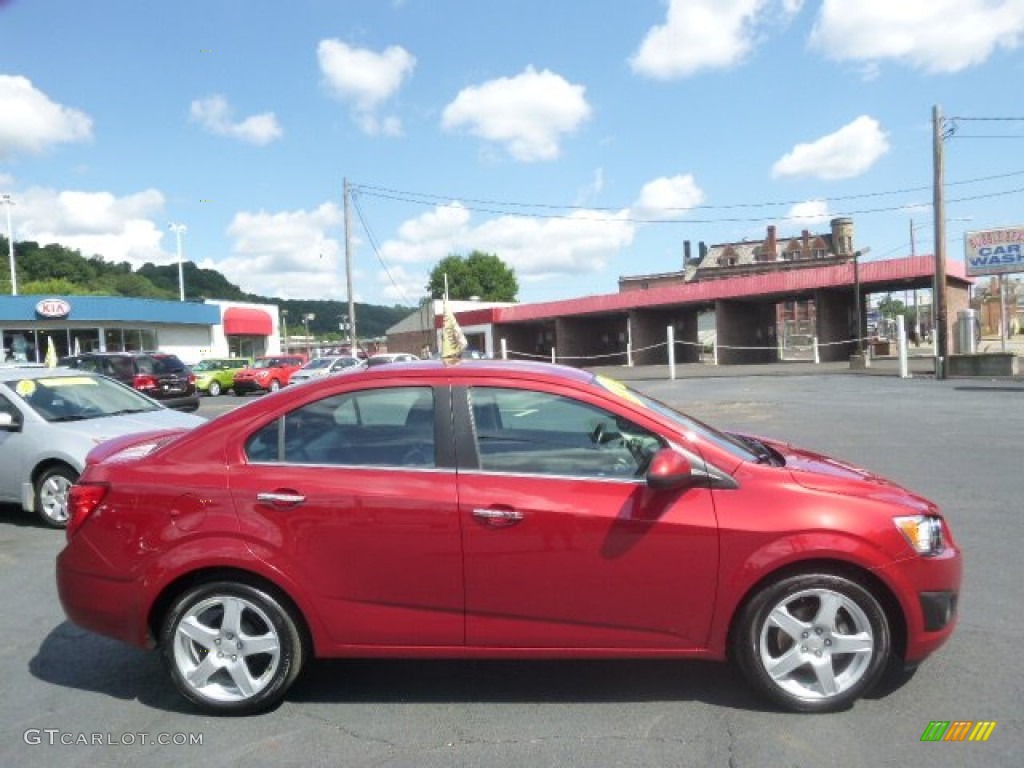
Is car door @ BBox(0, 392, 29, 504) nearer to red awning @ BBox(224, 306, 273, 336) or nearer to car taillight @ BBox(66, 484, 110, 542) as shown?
car taillight @ BBox(66, 484, 110, 542)

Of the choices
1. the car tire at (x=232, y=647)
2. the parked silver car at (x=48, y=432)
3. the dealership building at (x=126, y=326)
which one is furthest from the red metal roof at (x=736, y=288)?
the car tire at (x=232, y=647)

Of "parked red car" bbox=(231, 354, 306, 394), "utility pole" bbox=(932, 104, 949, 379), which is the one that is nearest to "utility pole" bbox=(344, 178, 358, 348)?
"parked red car" bbox=(231, 354, 306, 394)

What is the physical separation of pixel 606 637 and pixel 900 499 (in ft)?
4.74

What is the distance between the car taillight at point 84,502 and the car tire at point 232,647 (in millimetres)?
599

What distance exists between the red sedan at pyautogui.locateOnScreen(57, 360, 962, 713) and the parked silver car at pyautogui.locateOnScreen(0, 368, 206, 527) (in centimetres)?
416

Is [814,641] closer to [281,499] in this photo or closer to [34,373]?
[281,499]

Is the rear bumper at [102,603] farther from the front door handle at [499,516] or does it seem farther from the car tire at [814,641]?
the car tire at [814,641]

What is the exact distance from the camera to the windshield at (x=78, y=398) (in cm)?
805

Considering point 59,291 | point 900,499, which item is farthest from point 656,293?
point 59,291

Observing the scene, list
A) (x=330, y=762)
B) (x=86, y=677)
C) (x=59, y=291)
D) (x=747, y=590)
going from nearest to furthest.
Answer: (x=330, y=762) < (x=747, y=590) < (x=86, y=677) < (x=59, y=291)

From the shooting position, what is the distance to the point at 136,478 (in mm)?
3766

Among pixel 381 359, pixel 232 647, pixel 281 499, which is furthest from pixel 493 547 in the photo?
pixel 381 359

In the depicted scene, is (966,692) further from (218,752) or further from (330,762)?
(218,752)

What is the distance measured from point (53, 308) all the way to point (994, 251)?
39.7 metres
